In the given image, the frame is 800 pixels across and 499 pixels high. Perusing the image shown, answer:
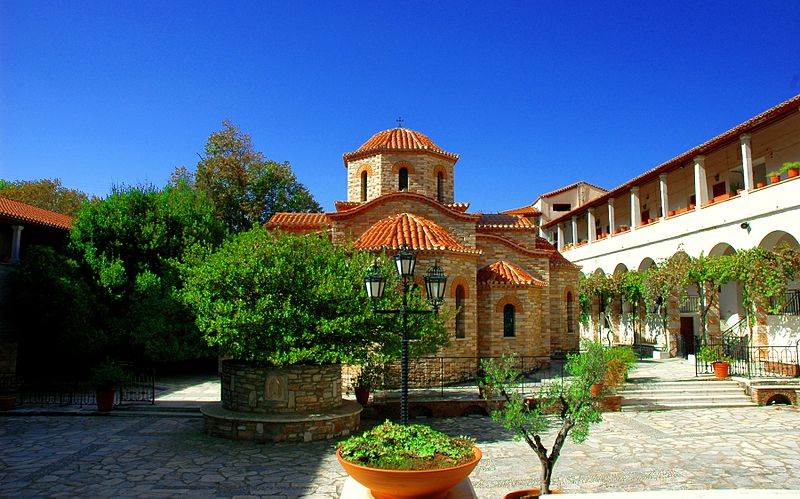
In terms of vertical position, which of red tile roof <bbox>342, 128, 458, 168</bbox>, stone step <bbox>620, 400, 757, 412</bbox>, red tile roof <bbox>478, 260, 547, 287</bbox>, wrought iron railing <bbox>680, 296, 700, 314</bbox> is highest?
red tile roof <bbox>342, 128, 458, 168</bbox>

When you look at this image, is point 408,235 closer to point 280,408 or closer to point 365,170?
point 365,170

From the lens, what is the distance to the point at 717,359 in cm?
1694

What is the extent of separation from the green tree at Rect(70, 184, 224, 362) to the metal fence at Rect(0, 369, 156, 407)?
116 cm

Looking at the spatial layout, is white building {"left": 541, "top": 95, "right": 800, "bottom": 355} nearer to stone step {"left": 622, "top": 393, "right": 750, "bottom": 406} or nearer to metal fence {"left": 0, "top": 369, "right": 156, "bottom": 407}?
stone step {"left": 622, "top": 393, "right": 750, "bottom": 406}

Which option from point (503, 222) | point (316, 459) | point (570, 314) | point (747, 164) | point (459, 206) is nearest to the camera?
point (316, 459)

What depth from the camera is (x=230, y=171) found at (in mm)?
31453

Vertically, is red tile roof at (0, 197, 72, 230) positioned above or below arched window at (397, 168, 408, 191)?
below

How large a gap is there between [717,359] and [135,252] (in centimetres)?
2027

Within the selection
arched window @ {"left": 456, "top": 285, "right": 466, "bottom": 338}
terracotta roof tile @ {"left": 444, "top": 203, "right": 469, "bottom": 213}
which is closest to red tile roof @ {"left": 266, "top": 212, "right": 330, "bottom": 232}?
terracotta roof tile @ {"left": 444, "top": 203, "right": 469, "bottom": 213}

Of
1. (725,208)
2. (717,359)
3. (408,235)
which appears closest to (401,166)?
(408,235)

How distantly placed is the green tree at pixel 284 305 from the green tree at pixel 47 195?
25.0m

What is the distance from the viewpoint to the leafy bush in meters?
5.82

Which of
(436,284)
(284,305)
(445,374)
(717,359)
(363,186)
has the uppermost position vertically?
(363,186)

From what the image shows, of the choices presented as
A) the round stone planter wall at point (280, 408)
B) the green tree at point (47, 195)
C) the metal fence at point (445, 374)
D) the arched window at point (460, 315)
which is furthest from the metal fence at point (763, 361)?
the green tree at point (47, 195)
